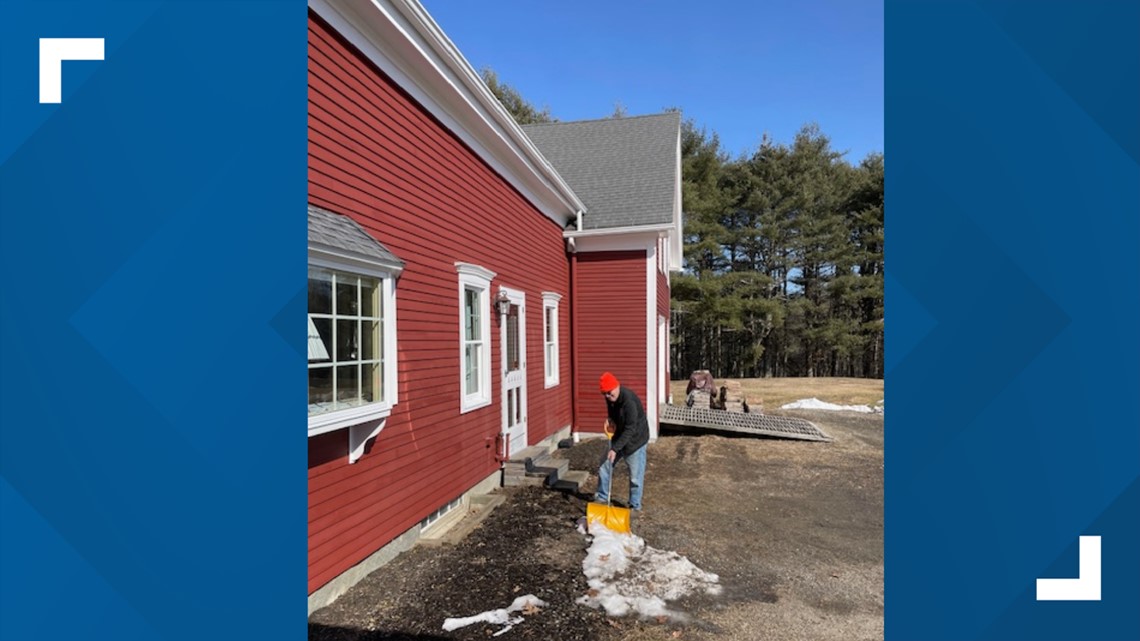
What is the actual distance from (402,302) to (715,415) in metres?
10.0

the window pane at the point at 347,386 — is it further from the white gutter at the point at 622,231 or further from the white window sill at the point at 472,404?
the white gutter at the point at 622,231

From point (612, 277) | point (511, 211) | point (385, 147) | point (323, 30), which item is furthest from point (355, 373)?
point (612, 277)

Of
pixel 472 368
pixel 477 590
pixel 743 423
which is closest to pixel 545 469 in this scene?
pixel 472 368

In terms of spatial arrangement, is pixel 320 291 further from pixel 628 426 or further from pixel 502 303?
pixel 502 303

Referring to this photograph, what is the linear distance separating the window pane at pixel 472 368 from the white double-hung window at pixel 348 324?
7.20ft

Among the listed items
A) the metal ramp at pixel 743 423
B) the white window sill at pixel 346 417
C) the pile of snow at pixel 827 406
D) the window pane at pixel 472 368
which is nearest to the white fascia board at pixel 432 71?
the window pane at pixel 472 368

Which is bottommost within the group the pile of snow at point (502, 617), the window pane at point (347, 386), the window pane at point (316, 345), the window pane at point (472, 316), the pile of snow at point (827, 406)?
the pile of snow at point (827, 406)

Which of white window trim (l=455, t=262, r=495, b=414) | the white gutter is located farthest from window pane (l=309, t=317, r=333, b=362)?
the white gutter

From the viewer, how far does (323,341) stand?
386cm

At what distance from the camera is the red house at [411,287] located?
3.96 m

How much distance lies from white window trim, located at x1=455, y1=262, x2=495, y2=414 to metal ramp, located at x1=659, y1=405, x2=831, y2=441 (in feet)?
20.2

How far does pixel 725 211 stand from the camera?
1184 inches

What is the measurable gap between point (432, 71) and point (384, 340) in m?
2.65

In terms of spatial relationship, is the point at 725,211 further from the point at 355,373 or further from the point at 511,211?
the point at 355,373
